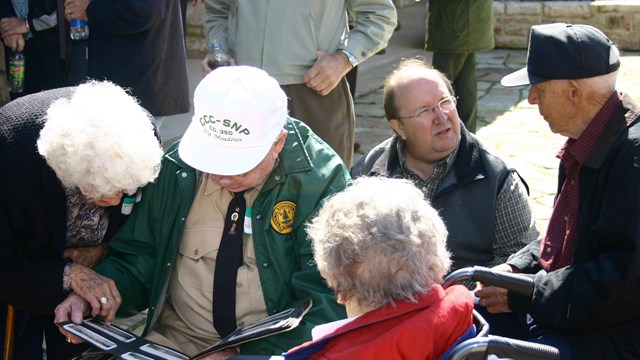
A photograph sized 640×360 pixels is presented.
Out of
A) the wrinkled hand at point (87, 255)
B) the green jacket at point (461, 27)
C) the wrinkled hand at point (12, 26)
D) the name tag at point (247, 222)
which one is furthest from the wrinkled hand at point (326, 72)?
the green jacket at point (461, 27)

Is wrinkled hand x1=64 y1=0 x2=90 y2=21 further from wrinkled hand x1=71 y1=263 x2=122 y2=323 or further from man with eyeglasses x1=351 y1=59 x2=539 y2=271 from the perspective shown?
wrinkled hand x1=71 y1=263 x2=122 y2=323

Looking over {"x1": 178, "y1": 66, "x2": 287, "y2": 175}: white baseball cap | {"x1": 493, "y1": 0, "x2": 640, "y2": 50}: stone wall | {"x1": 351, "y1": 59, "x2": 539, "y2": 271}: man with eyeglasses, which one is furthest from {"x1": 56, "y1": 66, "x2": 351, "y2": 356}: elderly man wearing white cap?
{"x1": 493, "y1": 0, "x2": 640, "y2": 50}: stone wall

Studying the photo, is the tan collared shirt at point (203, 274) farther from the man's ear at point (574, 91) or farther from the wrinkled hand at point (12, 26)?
the wrinkled hand at point (12, 26)

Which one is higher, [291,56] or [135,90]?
[291,56]

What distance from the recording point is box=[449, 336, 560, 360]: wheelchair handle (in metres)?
2.05

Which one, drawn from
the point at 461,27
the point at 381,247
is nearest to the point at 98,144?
the point at 381,247

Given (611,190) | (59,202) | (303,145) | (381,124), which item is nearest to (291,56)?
(303,145)

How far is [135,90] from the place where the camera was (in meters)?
4.13

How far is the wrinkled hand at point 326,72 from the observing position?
12.2 ft

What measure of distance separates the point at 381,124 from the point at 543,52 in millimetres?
5057

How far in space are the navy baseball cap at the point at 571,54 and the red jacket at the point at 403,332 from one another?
2.54 ft

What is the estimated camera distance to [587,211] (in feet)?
8.07

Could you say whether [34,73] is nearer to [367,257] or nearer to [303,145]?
[303,145]

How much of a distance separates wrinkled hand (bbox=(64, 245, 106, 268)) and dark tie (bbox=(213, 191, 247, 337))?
453 mm
